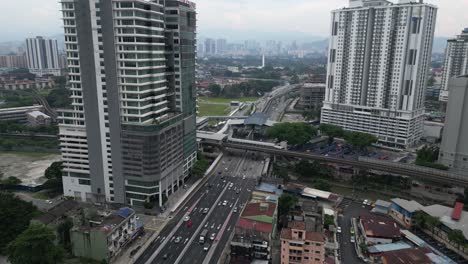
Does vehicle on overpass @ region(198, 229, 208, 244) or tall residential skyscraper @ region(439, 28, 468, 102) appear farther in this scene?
tall residential skyscraper @ region(439, 28, 468, 102)

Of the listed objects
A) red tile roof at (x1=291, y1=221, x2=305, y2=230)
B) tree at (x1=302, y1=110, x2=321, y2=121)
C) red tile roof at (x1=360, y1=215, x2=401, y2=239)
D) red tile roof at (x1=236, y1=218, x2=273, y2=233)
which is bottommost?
red tile roof at (x1=360, y1=215, x2=401, y2=239)

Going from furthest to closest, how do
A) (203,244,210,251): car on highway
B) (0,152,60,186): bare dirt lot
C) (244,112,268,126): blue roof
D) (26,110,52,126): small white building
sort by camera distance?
1. (26,110,52,126): small white building
2. (244,112,268,126): blue roof
3. (0,152,60,186): bare dirt lot
4. (203,244,210,251): car on highway

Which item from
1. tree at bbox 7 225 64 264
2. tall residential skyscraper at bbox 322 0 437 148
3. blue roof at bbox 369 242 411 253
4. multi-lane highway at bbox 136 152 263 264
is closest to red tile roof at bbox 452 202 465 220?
blue roof at bbox 369 242 411 253

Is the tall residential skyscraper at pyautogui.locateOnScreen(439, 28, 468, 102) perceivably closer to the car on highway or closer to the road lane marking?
the road lane marking

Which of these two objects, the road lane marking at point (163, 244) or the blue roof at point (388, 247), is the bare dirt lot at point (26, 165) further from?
the blue roof at point (388, 247)

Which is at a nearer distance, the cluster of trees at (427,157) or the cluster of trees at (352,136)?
the cluster of trees at (427,157)

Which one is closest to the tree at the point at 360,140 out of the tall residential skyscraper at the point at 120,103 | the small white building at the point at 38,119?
the tall residential skyscraper at the point at 120,103

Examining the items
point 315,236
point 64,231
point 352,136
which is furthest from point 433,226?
point 64,231

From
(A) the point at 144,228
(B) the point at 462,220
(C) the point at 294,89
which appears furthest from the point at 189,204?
(C) the point at 294,89
